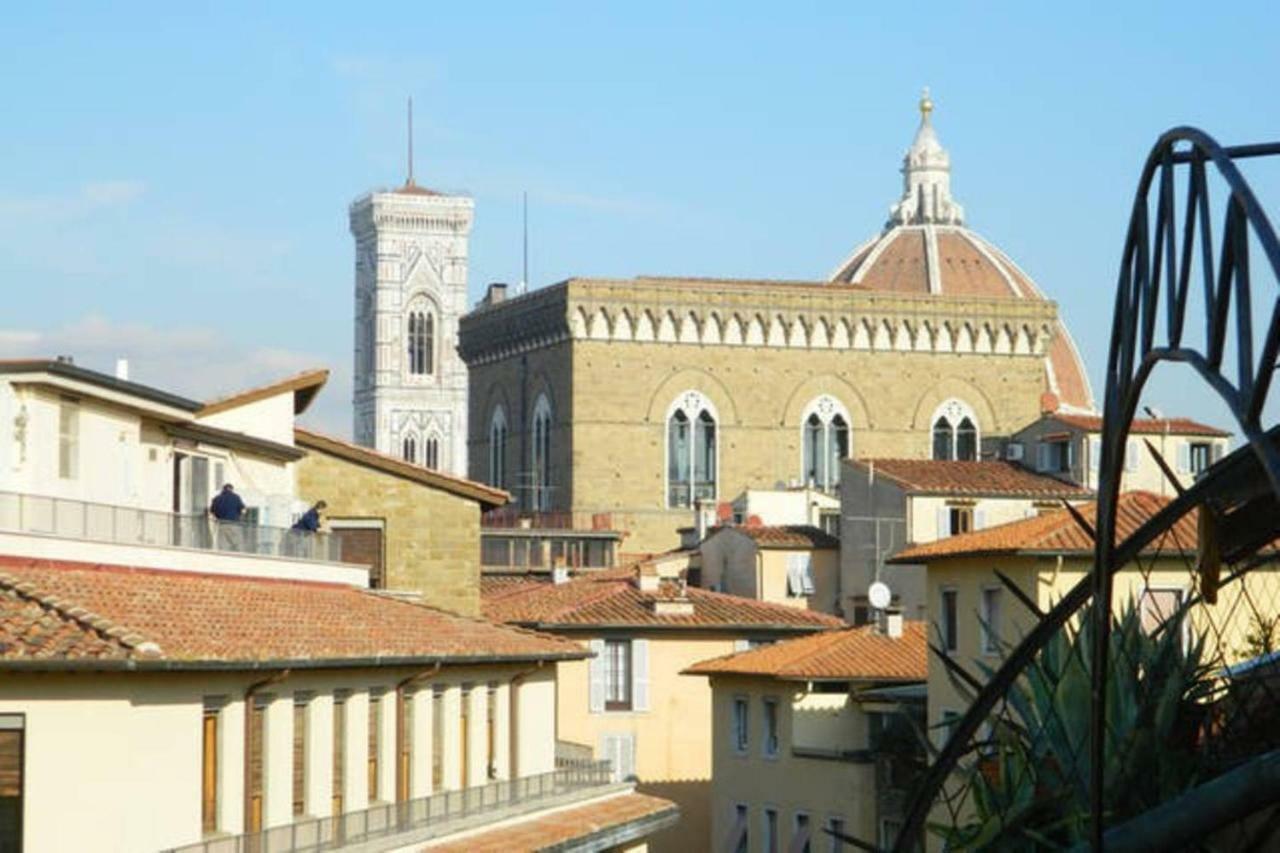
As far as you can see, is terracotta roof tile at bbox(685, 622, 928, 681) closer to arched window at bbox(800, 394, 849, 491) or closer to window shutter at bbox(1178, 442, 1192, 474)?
window shutter at bbox(1178, 442, 1192, 474)

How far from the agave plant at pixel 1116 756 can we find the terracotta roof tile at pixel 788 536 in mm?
55933

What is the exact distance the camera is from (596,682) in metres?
55.7

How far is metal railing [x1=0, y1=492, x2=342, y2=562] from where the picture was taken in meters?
25.1

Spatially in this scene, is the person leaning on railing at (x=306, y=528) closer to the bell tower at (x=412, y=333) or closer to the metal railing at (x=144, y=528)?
the metal railing at (x=144, y=528)

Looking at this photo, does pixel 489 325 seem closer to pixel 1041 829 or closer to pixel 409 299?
pixel 409 299

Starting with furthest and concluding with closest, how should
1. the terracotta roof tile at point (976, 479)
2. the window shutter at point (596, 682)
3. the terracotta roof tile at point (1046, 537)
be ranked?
the terracotta roof tile at point (976, 479) < the window shutter at point (596, 682) < the terracotta roof tile at point (1046, 537)

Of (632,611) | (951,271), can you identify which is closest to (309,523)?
(632,611)

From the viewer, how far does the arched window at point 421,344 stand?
197 meters

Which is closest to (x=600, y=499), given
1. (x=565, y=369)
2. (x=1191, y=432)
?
(x=565, y=369)

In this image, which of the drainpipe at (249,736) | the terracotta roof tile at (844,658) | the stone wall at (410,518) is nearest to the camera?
the drainpipe at (249,736)

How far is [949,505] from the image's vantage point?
68.5 metres

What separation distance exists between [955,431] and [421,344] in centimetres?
9682

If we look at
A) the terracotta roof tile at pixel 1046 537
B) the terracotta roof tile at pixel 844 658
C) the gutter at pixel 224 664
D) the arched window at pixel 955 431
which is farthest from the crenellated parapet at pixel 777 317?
the gutter at pixel 224 664

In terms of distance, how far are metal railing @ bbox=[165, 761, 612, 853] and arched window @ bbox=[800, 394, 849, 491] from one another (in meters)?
63.8
